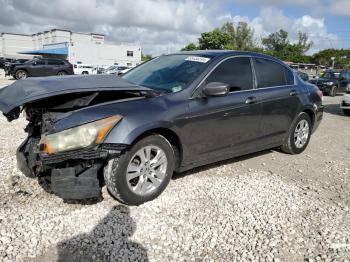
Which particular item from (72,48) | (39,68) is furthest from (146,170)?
(72,48)

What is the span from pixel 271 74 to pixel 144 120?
260 centimetres

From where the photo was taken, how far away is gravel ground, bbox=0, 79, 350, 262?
2.96m

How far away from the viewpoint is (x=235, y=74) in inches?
184

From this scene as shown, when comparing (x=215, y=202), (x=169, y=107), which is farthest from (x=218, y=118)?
(x=215, y=202)

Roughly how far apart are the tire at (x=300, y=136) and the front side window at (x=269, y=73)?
0.71 m

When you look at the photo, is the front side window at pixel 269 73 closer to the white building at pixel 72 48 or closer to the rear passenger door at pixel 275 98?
the rear passenger door at pixel 275 98

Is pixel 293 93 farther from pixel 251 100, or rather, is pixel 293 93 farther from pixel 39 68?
pixel 39 68

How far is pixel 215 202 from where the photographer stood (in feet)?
12.9

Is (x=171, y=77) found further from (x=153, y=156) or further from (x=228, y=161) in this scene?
(x=228, y=161)

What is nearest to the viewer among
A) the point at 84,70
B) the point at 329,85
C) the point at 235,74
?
the point at 235,74

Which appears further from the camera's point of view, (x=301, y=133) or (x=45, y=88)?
(x=301, y=133)

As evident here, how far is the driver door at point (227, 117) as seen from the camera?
410 cm

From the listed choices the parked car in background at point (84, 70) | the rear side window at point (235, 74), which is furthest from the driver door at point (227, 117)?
the parked car in background at point (84, 70)

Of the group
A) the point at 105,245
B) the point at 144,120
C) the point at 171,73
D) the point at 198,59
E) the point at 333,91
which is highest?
the point at 198,59
